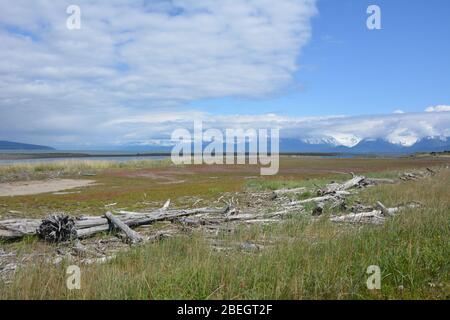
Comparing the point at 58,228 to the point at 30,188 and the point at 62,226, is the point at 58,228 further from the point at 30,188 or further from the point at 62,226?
the point at 30,188

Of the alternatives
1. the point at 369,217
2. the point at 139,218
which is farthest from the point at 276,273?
the point at 139,218

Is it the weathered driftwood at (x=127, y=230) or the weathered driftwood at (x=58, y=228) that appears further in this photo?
the weathered driftwood at (x=58, y=228)

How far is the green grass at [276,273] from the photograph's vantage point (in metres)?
5.36

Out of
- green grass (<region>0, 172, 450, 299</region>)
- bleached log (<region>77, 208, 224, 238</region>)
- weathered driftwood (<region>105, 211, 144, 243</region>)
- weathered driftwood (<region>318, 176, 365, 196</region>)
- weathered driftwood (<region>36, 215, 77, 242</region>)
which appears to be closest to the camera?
green grass (<region>0, 172, 450, 299</region>)

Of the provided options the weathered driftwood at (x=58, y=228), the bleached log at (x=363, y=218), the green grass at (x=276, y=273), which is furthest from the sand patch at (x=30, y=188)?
the green grass at (x=276, y=273)

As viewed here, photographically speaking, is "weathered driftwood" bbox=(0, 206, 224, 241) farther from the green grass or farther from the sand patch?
the sand patch

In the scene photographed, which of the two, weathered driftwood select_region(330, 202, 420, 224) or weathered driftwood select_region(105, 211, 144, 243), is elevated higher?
weathered driftwood select_region(330, 202, 420, 224)

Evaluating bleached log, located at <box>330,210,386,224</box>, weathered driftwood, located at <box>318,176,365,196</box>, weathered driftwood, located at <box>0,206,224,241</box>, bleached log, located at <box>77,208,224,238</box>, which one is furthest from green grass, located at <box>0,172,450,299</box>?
weathered driftwood, located at <box>318,176,365,196</box>

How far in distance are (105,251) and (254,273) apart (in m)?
4.90

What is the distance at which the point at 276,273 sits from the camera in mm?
5801

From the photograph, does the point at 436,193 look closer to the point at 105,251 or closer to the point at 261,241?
the point at 261,241

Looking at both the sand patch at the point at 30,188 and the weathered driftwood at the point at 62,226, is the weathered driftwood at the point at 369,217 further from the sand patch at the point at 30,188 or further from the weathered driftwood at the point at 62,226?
the sand patch at the point at 30,188

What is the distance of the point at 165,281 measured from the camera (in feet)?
18.5

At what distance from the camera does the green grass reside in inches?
211
